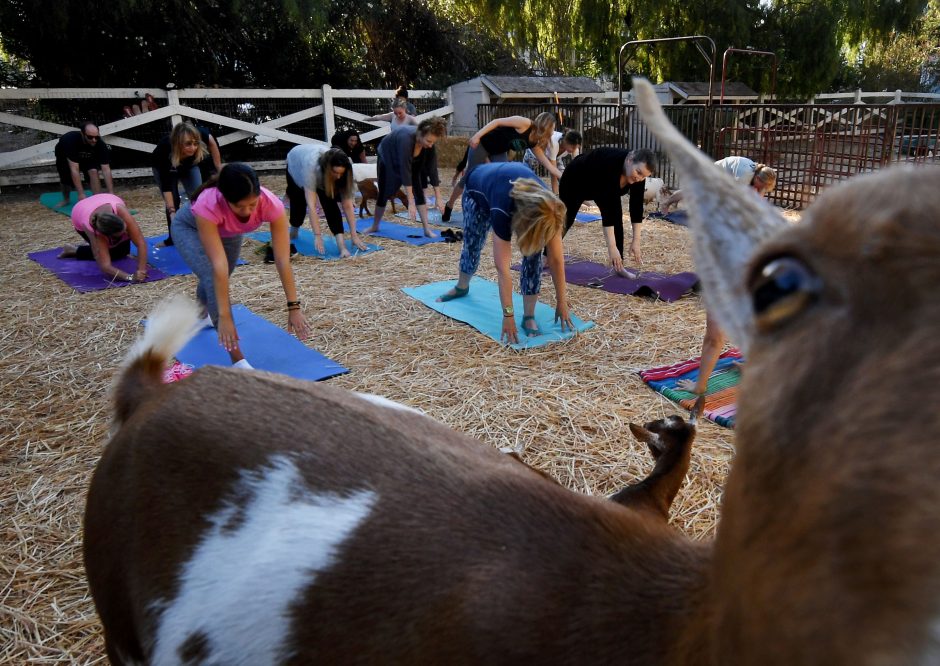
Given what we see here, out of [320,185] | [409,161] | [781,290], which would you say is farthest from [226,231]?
[409,161]

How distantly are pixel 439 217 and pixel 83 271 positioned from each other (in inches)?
205

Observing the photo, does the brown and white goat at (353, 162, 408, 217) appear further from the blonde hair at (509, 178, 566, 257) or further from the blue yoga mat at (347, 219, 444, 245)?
the blonde hair at (509, 178, 566, 257)

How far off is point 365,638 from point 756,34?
2597 centimetres

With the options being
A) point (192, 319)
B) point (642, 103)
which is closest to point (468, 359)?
point (192, 319)

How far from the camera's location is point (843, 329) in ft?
2.19

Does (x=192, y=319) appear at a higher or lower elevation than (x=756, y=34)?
lower

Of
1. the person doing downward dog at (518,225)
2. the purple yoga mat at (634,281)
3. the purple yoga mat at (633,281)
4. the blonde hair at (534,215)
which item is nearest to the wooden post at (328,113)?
the purple yoga mat at (633,281)

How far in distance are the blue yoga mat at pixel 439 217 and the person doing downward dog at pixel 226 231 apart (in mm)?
5334

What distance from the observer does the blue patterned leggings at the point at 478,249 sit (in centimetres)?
580

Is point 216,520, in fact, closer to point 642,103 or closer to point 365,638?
point 365,638

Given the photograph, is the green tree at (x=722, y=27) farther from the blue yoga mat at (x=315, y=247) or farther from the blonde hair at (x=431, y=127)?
the blue yoga mat at (x=315, y=247)

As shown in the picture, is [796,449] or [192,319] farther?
[192,319]

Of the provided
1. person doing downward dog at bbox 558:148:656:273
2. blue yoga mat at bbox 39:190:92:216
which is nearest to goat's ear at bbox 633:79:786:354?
person doing downward dog at bbox 558:148:656:273

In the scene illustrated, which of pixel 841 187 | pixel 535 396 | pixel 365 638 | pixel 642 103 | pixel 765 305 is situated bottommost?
pixel 535 396
